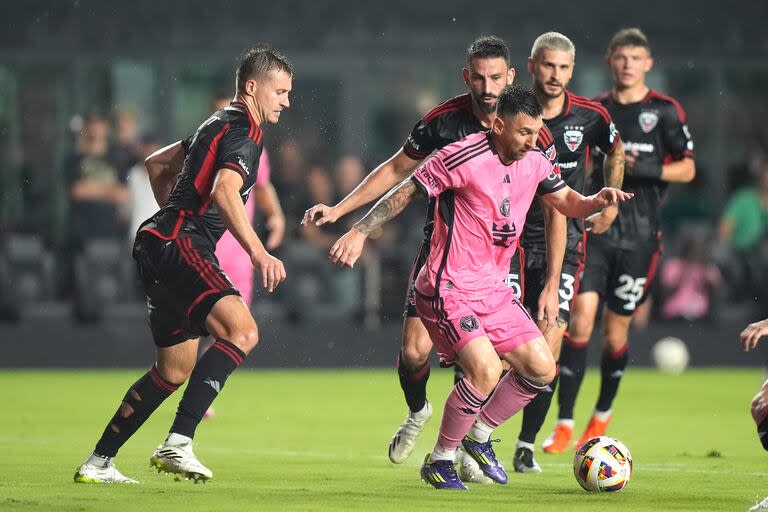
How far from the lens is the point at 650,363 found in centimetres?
1595

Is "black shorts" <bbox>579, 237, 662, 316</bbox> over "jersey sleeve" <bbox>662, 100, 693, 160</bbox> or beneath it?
beneath

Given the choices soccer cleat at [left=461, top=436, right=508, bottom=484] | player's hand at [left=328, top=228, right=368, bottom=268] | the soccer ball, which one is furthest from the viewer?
soccer cleat at [left=461, top=436, right=508, bottom=484]

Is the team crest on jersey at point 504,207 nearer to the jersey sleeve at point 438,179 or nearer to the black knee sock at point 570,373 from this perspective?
the jersey sleeve at point 438,179

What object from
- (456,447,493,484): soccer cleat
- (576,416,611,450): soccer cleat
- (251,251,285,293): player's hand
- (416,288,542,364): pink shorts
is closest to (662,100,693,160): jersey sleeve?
(576,416,611,450): soccer cleat

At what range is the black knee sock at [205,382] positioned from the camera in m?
6.84

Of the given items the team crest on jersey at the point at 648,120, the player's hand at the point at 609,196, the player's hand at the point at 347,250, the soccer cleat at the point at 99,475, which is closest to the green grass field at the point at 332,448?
the soccer cleat at the point at 99,475

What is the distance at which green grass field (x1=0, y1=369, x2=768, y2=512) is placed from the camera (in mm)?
6598

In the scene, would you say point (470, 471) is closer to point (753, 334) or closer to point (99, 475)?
point (99, 475)

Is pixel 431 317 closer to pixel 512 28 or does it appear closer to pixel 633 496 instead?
pixel 633 496

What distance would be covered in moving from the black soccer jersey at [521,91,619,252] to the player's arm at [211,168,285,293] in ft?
6.40

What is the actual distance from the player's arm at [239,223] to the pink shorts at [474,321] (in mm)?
774

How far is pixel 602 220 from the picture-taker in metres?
8.78

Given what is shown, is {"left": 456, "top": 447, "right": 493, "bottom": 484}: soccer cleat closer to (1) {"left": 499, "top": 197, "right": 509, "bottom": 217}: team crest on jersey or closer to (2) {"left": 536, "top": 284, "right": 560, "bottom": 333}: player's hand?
(2) {"left": 536, "top": 284, "right": 560, "bottom": 333}: player's hand

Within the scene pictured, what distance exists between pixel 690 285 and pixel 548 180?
9.79 metres
